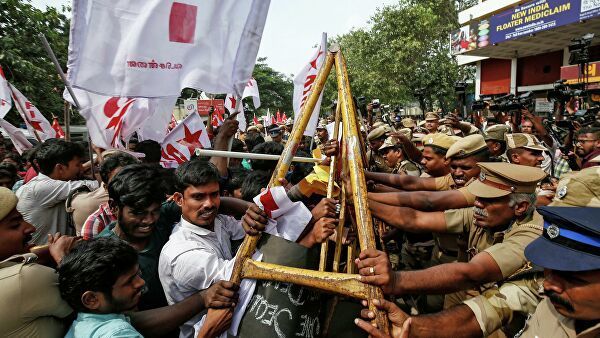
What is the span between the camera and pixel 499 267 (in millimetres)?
1879

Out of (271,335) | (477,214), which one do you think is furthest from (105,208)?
(477,214)

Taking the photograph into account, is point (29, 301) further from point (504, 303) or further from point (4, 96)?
point (4, 96)

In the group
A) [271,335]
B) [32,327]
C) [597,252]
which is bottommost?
[271,335]

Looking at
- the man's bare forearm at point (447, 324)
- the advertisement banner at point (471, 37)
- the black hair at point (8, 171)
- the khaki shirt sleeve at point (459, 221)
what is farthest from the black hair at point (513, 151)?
the advertisement banner at point (471, 37)

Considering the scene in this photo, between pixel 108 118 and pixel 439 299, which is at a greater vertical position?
Result: pixel 108 118

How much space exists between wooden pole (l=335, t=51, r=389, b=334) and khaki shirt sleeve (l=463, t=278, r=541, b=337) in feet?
2.23

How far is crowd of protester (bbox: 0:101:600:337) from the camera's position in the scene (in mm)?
1423

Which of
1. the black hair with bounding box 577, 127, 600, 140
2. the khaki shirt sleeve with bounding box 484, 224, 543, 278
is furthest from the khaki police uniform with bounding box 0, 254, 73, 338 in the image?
the black hair with bounding box 577, 127, 600, 140

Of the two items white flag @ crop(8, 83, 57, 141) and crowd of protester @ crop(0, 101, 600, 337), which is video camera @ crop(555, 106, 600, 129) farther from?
white flag @ crop(8, 83, 57, 141)

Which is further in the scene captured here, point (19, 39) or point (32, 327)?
point (19, 39)

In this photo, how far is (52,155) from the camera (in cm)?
318

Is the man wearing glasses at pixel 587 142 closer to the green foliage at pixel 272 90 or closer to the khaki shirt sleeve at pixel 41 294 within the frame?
the khaki shirt sleeve at pixel 41 294

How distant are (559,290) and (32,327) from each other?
202cm

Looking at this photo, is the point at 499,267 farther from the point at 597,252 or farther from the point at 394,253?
the point at 394,253
